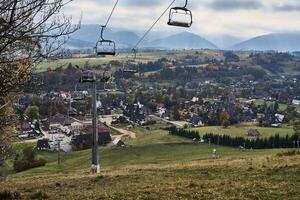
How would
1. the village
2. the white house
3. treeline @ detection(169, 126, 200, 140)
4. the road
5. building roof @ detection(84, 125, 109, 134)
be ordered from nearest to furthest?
treeline @ detection(169, 126, 200, 140), building roof @ detection(84, 125, 109, 134), the village, the road, the white house

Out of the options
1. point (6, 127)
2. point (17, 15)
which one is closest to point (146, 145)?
point (6, 127)

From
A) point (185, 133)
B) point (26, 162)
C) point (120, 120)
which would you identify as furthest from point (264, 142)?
point (120, 120)

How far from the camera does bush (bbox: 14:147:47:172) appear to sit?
7306 cm

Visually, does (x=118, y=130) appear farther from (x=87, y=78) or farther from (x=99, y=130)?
(x=87, y=78)

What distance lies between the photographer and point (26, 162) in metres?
75.1

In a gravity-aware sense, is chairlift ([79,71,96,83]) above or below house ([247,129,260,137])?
above

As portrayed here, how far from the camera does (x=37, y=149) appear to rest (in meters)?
105

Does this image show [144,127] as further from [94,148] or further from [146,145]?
[94,148]

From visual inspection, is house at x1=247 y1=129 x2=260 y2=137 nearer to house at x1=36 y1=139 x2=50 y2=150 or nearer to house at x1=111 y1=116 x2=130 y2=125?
house at x1=36 y1=139 x2=50 y2=150

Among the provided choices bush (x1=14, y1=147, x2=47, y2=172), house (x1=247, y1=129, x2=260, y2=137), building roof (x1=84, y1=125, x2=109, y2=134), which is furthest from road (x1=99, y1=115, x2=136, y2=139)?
bush (x1=14, y1=147, x2=47, y2=172)

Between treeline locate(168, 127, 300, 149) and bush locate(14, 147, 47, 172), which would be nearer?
bush locate(14, 147, 47, 172)

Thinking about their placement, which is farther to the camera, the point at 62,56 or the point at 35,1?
the point at 62,56

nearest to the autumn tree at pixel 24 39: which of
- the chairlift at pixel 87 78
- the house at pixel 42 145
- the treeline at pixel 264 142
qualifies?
the chairlift at pixel 87 78

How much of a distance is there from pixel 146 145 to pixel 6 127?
77.7 meters
